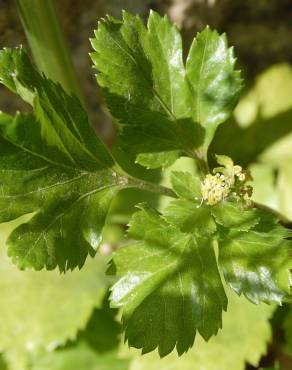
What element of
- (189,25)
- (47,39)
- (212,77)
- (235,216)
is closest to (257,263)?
(235,216)

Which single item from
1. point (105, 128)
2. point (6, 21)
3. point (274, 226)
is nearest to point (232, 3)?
point (105, 128)

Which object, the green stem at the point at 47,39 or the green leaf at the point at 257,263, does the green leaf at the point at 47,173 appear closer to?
the green leaf at the point at 257,263

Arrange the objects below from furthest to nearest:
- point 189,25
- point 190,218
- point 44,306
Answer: point 189,25
point 44,306
point 190,218

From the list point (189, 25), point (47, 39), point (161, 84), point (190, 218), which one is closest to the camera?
point (190, 218)

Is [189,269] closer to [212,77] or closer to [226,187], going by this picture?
[226,187]

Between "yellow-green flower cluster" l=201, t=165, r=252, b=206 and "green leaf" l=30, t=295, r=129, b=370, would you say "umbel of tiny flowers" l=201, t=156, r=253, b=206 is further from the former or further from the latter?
"green leaf" l=30, t=295, r=129, b=370

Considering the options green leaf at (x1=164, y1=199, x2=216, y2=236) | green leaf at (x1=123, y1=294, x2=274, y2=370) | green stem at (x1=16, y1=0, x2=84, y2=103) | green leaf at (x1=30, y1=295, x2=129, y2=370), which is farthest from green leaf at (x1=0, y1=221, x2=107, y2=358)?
green leaf at (x1=164, y1=199, x2=216, y2=236)
